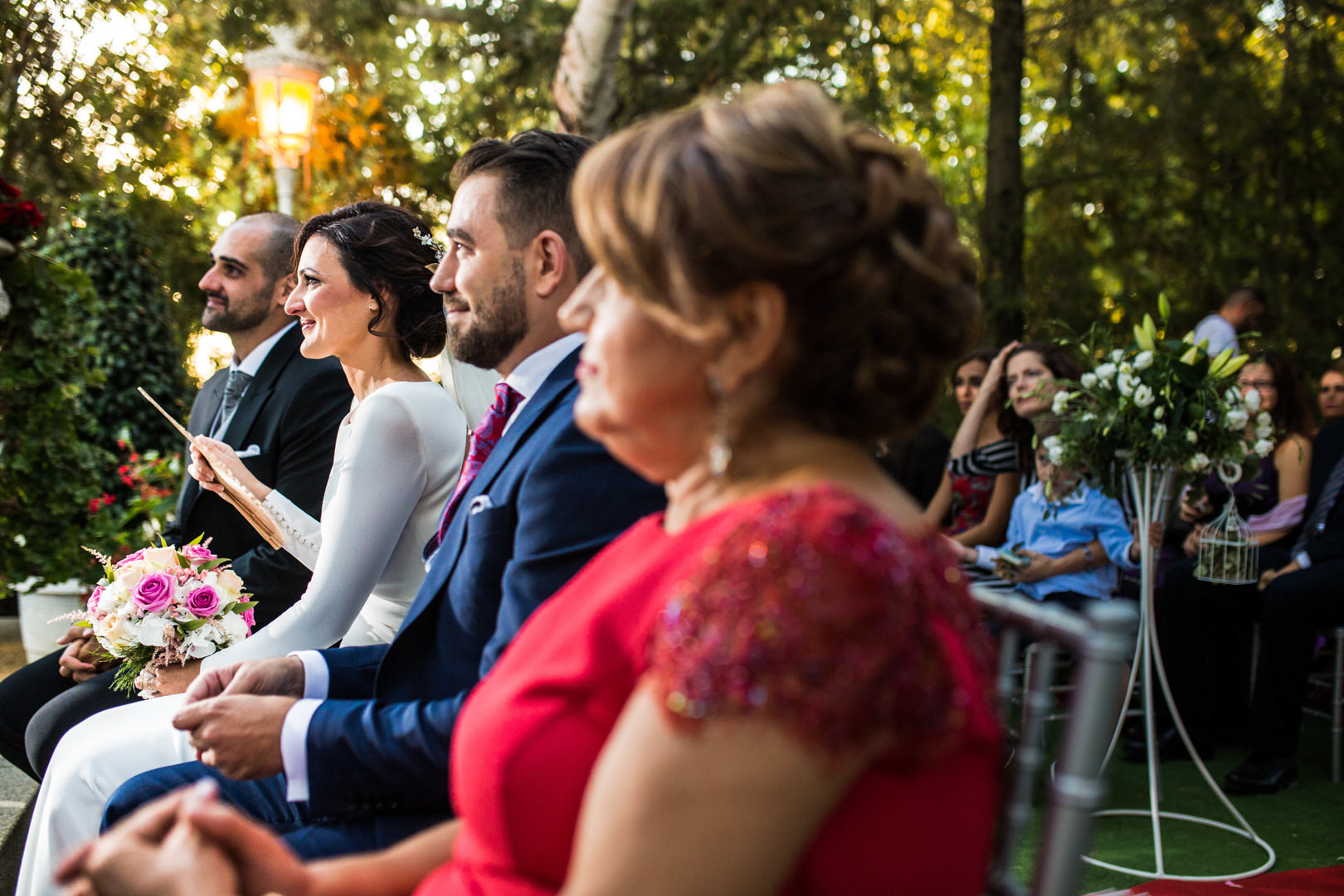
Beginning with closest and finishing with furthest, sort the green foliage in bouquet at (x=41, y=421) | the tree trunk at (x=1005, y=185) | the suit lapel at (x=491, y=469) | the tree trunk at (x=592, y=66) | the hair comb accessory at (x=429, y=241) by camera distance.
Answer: the suit lapel at (x=491, y=469)
the hair comb accessory at (x=429, y=241)
the green foliage in bouquet at (x=41, y=421)
the tree trunk at (x=592, y=66)
the tree trunk at (x=1005, y=185)

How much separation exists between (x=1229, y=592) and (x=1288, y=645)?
535 millimetres

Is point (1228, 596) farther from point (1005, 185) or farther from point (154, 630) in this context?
point (1005, 185)

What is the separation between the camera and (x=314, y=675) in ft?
6.82

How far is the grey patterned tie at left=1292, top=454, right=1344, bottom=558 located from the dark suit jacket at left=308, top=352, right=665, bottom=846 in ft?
14.5

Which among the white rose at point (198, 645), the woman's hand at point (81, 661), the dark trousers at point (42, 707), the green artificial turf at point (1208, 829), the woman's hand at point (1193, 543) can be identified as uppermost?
the white rose at point (198, 645)

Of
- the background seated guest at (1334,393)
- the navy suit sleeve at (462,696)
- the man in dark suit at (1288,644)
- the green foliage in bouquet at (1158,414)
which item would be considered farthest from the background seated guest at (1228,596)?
the navy suit sleeve at (462,696)

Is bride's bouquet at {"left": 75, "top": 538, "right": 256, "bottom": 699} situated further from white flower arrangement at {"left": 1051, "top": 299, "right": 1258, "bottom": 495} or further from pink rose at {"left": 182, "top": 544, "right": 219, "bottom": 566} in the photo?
white flower arrangement at {"left": 1051, "top": 299, "right": 1258, "bottom": 495}

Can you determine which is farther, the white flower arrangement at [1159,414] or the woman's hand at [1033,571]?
the woman's hand at [1033,571]

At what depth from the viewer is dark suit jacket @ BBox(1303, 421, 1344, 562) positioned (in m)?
4.89

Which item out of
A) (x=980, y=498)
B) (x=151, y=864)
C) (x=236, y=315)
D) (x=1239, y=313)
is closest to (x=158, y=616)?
(x=151, y=864)

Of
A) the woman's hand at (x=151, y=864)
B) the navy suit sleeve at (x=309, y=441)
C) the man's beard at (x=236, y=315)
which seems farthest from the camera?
the man's beard at (x=236, y=315)

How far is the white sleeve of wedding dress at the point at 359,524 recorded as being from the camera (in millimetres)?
2414

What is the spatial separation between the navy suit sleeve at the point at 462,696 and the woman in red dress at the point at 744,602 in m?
0.40

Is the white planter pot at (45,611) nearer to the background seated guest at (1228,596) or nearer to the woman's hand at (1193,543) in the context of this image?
the background seated guest at (1228,596)
